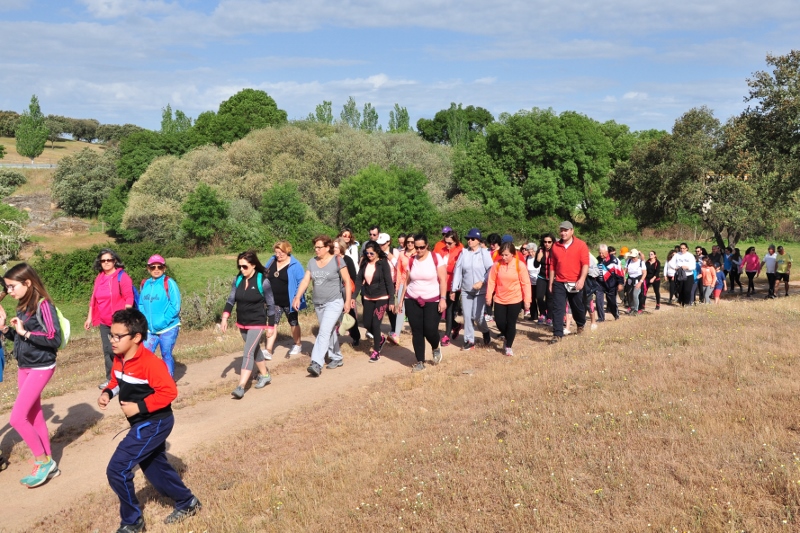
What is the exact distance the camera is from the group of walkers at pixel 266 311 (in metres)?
5.30

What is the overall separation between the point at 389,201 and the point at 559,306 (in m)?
37.0

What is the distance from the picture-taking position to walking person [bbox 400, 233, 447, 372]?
32.2ft

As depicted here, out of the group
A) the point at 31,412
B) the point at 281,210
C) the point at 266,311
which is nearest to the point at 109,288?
the point at 266,311

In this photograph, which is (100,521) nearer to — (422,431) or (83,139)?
(422,431)

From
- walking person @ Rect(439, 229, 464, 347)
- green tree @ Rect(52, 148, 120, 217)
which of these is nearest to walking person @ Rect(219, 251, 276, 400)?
walking person @ Rect(439, 229, 464, 347)

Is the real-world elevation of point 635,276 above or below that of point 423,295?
below

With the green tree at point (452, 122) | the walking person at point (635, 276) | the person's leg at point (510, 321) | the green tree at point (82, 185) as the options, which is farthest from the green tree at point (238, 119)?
the person's leg at point (510, 321)

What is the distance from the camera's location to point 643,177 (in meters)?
29.7

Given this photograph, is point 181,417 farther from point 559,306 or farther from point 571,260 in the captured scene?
point 571,260

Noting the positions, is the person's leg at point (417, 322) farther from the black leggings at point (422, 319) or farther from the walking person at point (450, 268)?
the walking person at point (450, 268)

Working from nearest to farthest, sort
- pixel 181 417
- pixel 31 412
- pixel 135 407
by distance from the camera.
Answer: pixel 135 407
pixel 31 412
pixel 181 417

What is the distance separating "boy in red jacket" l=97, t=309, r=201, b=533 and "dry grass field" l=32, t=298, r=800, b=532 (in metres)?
0.51

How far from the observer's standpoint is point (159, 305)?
8.93m

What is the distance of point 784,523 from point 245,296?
21.9 feet
